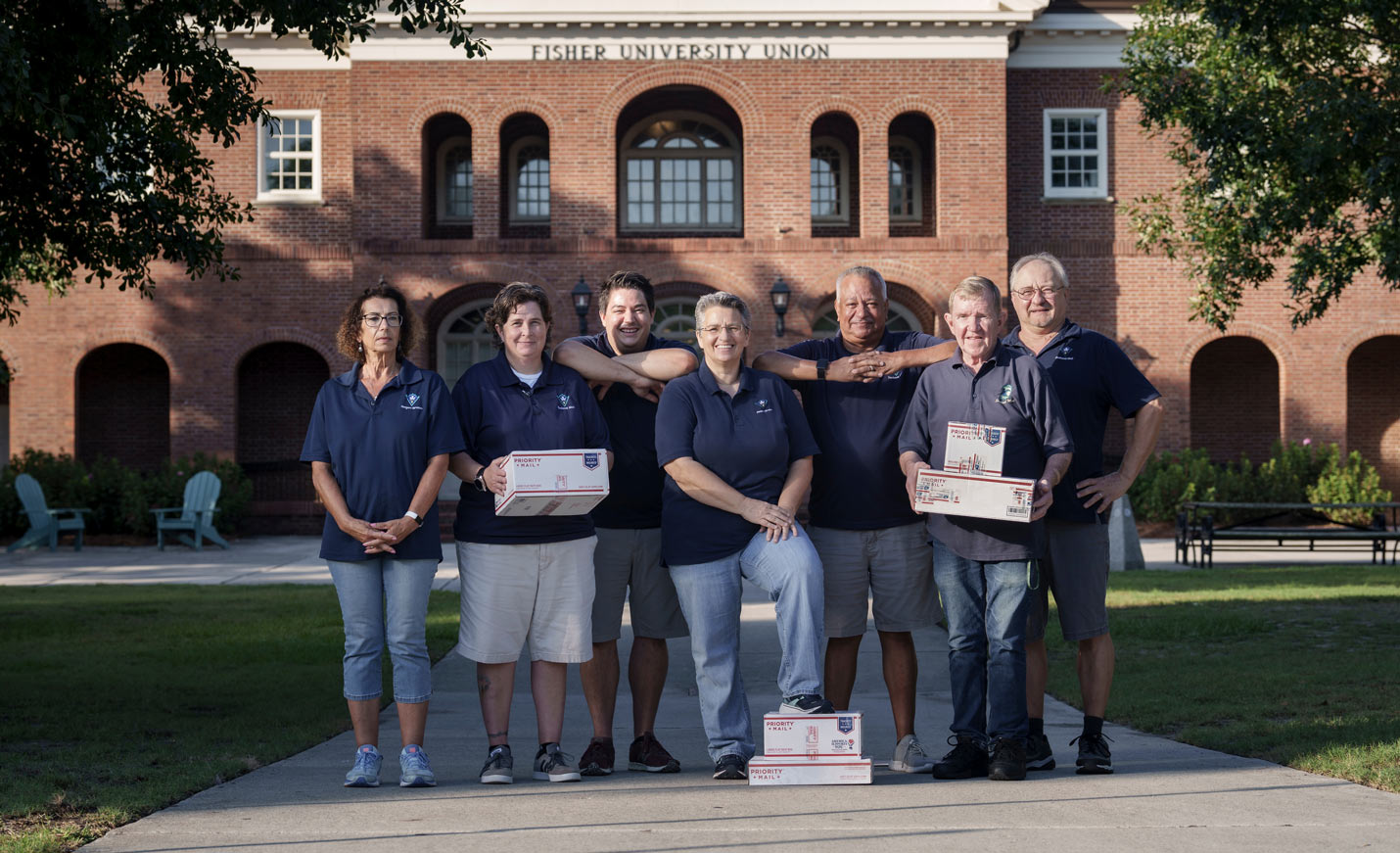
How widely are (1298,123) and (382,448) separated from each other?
27.4ft

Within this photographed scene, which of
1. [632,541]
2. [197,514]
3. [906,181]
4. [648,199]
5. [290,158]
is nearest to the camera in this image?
[632,541]

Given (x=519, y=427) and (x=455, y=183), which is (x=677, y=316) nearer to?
(x=455, y=183)

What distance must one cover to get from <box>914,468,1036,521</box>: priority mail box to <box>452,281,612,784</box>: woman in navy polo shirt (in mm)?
1324

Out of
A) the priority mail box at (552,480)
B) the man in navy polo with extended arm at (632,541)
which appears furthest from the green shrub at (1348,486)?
the priority mail box at (552,480)

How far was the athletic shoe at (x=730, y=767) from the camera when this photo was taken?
5723 mm

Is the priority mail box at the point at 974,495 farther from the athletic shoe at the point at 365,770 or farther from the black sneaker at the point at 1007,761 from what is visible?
the athletic shoe at the point at 365,770

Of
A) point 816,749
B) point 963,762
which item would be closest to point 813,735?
point 816,749

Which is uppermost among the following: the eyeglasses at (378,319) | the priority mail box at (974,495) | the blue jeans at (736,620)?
the eyeglasses at (378,319)

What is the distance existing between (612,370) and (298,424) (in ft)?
69.3

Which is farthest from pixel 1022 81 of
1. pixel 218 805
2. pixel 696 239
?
pixel 218 805

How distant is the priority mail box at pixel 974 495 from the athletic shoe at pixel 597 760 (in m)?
1.67

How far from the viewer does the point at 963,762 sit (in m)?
5.70

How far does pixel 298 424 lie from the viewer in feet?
84.9

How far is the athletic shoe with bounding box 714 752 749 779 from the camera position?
572 cm
